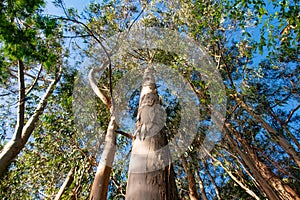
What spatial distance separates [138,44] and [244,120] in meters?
3.69

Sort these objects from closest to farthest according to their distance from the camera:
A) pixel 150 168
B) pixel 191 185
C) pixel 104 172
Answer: pixel 150 168, pixel 104 172, pixel 191 185

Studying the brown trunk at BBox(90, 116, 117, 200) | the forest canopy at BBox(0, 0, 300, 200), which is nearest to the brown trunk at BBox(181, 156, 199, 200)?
the forest canopy at BBox(0, 0, 300, 200)

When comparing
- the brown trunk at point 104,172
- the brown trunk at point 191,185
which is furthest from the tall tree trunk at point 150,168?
the brown trunk at point 191,185

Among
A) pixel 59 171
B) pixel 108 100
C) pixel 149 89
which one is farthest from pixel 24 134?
pixel 149 89

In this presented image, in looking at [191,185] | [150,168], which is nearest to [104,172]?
[150,168]

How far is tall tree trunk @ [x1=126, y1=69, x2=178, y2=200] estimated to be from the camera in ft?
4.64

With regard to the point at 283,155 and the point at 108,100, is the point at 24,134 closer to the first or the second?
the point at 108,100

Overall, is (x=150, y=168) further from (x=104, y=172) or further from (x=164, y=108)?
(x=164, y=108)

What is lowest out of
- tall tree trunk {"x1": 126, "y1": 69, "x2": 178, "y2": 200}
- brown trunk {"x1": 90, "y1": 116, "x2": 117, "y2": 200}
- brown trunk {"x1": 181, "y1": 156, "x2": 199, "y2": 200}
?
tall tree trunk {"x1": 126, "y1": 69, "x2": 178, "y2": 200}

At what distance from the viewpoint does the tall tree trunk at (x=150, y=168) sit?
4.64 ft

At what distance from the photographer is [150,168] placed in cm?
159

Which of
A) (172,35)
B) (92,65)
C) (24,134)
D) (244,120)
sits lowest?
(24,134)

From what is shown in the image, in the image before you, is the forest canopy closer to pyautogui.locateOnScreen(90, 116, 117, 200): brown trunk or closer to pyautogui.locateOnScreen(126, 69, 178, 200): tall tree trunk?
pyautogui.locateOnScreen(90, 116, 117, 200): brown trunk

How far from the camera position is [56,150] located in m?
5.25
